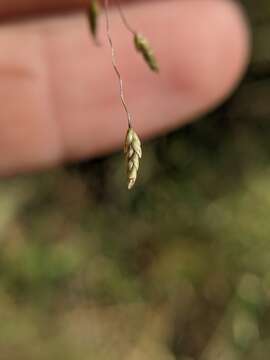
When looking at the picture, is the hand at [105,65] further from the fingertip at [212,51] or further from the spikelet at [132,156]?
the spikelet at [132,156]

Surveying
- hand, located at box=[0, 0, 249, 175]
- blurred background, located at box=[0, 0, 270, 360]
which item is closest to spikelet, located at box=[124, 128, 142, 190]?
hand, located at box=[0, 0, 249, 175]

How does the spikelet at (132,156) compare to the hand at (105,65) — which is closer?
the spikelet at (132,156)

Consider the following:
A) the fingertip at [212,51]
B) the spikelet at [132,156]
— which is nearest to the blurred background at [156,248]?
the fingertip at [212,51]

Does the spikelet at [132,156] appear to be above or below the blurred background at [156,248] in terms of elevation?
above

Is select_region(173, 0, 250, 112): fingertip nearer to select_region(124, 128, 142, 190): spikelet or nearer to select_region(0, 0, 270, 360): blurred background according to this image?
select_region(0, 0, 270, 360): blurred background

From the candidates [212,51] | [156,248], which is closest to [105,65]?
[212,51]

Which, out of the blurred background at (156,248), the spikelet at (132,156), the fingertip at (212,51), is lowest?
the blurred background at (156,248)

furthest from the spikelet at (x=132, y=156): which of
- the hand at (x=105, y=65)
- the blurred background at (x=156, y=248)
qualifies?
the blurred background at (x=156, y=248)

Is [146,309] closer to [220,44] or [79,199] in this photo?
[79,199]
